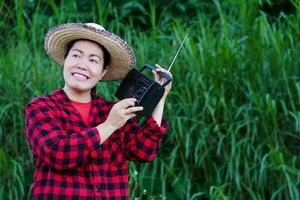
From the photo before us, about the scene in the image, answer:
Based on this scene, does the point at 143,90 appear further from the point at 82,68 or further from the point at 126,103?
the point at 82,68

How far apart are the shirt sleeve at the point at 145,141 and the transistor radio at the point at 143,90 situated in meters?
0.08

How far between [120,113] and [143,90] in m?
0.17

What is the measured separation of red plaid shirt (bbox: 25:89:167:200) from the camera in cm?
266

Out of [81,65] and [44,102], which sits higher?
[81,65]

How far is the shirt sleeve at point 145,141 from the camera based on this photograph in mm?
2918

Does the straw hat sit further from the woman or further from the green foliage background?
the green foliage background

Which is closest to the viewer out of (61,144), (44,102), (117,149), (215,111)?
(61,144)

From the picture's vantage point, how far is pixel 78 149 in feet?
8.71

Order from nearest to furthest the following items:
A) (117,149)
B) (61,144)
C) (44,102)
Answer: (61,144) → (44,102) → (117,149)

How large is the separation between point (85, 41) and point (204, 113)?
193 cm

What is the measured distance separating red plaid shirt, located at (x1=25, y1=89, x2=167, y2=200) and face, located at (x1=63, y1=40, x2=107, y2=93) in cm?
10

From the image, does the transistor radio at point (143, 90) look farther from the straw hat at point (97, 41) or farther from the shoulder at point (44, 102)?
the shoulder at point (44, 102)

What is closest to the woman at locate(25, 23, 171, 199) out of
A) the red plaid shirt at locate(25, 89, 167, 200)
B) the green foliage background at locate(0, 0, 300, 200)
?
the red plaid shirt at locate(25, 89, 167, 200)

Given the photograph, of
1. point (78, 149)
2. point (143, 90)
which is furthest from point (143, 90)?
point (78, 149)
